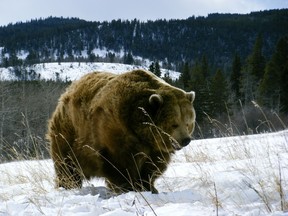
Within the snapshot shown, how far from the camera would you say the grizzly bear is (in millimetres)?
4680

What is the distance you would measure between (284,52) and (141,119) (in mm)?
46844

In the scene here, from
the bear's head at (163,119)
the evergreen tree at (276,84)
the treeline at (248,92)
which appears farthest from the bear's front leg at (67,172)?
the evergreen tree at (276,84)

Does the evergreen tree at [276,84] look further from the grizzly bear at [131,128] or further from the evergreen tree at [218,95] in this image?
the grizzly bear at [131,128]

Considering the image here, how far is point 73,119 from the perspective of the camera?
5.48 meters

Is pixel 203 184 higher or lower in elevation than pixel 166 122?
lower

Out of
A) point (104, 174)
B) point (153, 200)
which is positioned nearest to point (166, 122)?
point (104, 174)

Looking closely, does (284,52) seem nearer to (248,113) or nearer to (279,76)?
(279,76)

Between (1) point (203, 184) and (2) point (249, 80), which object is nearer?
(1) point (203, 184)

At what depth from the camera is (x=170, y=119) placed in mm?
4844

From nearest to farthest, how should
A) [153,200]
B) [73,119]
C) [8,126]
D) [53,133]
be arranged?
1. [153,200]
2. [73,119]
3. [53,133]
4. [8,126]

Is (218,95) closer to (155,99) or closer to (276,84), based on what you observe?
(276,84)

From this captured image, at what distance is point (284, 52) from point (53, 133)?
46.3 metres

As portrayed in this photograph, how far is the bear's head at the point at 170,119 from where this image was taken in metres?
4.72

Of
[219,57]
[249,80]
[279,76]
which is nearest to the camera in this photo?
[279,76]
